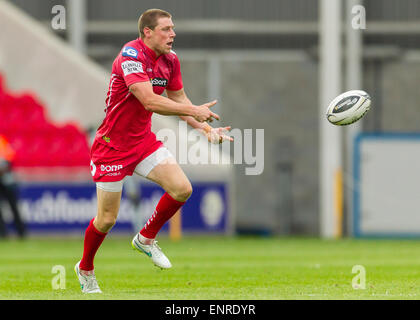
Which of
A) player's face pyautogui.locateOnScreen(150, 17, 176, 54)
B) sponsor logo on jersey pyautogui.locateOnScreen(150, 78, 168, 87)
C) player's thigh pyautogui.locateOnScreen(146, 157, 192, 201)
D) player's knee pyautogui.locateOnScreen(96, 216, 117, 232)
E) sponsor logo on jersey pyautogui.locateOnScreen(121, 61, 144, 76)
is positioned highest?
player's face pyautogui.locateOnScreen(150, 17, 176, 54)

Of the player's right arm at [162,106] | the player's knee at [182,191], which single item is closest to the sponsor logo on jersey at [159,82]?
the player's right arm at [162,106]

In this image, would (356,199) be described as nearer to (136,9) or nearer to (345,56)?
(345,56)

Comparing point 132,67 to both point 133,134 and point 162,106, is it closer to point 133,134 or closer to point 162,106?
point 162,106

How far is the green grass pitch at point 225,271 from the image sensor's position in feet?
25.3

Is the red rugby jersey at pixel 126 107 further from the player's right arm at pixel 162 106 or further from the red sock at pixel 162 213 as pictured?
the red sock at pixel 162 213

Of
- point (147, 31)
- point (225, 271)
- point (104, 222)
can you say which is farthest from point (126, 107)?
point (225, 271)

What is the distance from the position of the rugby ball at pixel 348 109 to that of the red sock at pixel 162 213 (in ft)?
5.40

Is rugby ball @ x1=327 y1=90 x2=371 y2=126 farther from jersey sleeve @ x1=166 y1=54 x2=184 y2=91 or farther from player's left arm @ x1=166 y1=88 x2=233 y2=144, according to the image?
jersey sleeve @ x1=166 y1=54 x2=184 y2=91

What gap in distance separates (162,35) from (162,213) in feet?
5.11

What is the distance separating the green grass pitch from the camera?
7711 millimetres

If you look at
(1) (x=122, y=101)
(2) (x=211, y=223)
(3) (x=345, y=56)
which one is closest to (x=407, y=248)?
(2) (x=211, y=223)

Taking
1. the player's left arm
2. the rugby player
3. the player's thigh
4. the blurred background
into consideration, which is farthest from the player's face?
the blurred background

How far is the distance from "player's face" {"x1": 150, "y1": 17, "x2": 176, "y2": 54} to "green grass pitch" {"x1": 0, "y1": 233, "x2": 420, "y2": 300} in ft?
6.58
